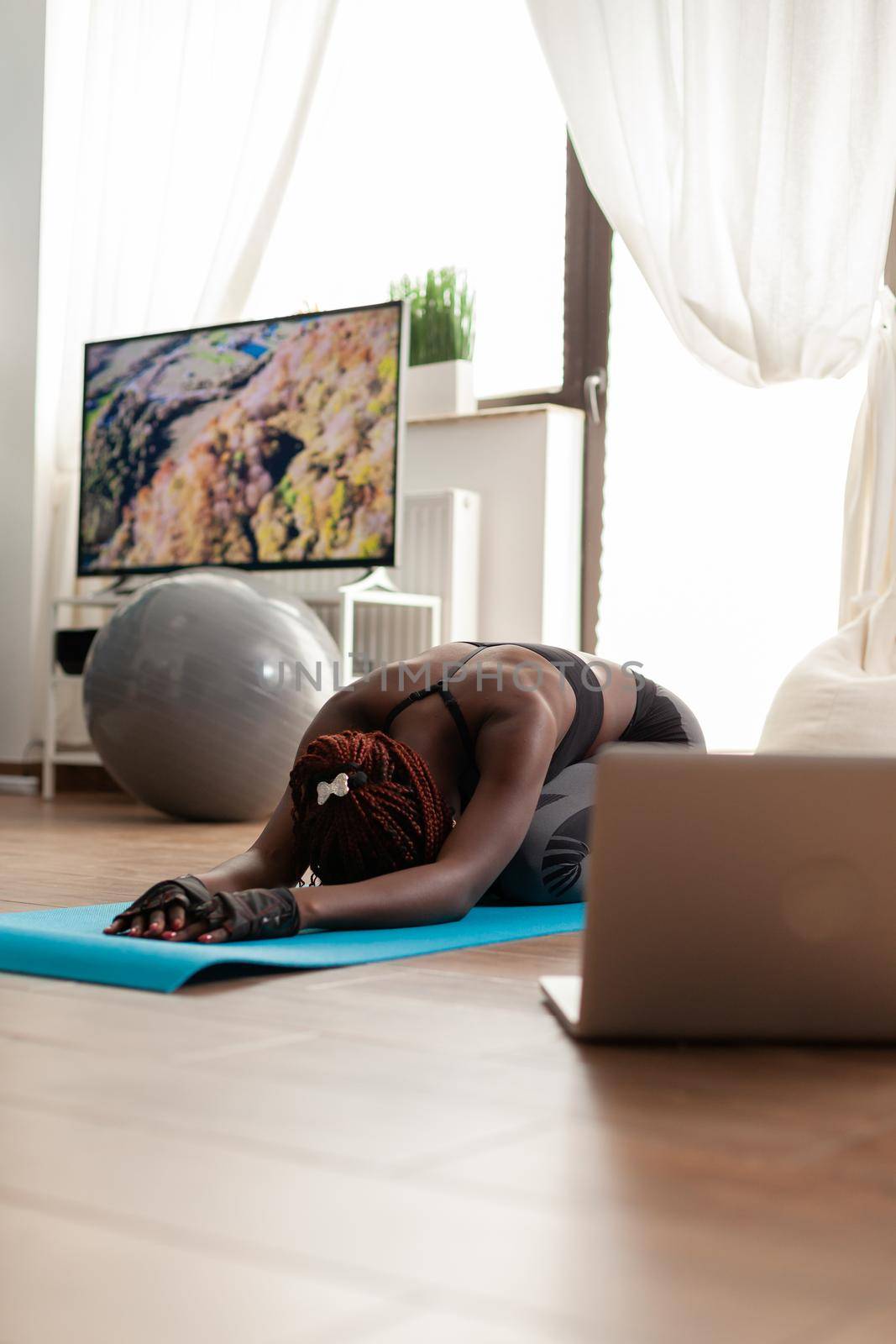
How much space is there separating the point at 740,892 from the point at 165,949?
0.68 m

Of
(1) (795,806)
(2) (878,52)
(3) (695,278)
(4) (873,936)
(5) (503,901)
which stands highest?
(2) (878,52)

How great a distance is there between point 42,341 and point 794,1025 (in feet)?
15.4

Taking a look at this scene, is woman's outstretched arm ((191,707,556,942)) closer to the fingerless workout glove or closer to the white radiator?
the fingerless workout glove

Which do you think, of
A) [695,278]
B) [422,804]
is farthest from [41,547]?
[422,804]

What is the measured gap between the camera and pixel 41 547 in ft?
18.1

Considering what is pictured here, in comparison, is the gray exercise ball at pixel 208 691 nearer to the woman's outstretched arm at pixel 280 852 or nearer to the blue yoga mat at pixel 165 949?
the woman's outstretched arm at pixel 280 852

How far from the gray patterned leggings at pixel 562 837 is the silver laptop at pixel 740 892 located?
3.22 feet

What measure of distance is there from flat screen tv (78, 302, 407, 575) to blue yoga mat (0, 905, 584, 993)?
2421 mm

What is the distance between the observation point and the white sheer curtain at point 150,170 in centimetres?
500

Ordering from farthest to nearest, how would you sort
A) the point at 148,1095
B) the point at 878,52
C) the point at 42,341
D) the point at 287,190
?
the point at 42,341 < the point at 287,190 < the point at 878,52 < the point at 148,1095

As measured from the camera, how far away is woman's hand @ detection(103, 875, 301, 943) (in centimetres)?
178

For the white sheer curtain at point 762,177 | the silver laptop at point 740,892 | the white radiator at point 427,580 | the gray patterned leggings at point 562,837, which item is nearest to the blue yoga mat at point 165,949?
the gray patterned leggings at point 562,837

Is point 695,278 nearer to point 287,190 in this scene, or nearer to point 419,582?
point 419,582

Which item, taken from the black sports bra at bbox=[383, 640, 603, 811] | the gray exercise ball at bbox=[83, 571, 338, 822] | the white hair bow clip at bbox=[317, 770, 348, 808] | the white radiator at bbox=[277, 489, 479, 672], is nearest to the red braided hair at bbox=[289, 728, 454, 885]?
the white hair bow clip at bbox=[317, 770, 348, 808]
